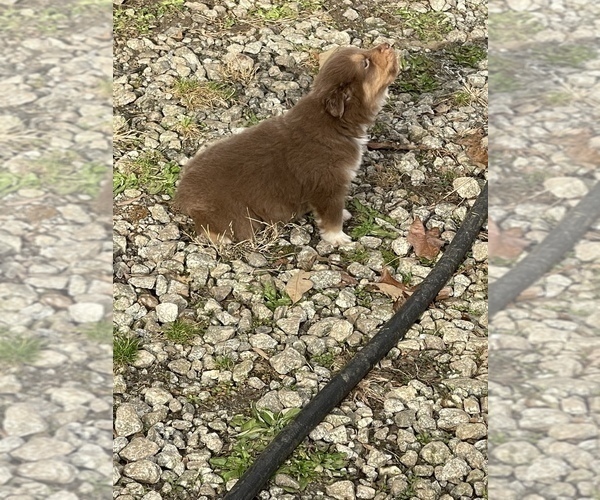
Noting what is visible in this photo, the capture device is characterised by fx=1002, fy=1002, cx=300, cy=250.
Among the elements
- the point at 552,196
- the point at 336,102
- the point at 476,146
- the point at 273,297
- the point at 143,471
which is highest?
the point at 552,196

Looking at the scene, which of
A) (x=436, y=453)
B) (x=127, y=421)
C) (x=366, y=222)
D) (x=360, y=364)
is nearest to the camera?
(x=436, y=453)

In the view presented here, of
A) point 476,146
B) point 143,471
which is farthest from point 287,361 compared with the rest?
point 476,146

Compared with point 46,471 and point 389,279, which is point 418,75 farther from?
point 46,471

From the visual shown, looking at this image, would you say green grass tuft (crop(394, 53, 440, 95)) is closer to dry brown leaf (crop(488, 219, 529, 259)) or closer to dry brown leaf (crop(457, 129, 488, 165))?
dry brown leaf (crop(457, 129, 488, 165))

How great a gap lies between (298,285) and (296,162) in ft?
1.90

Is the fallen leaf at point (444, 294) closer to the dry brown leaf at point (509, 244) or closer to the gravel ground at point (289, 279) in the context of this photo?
the gravel ground at point (289, 279)

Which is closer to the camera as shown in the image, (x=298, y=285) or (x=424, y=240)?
(x=298, y=285)

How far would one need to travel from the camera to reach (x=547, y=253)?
1.48m

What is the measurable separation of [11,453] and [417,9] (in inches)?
230

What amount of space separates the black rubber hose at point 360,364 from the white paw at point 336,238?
51 cm

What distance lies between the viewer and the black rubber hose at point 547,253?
4.76ft

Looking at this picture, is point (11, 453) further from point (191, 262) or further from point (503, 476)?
point (191, 262)

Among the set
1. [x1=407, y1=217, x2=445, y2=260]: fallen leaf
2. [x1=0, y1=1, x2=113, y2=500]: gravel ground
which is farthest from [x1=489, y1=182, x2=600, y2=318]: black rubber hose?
[x1=407, y1=217, x2=445, y2=260]: fallen leaf

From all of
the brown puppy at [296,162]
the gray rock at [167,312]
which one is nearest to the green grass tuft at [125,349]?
the gray rock at [167,312]
